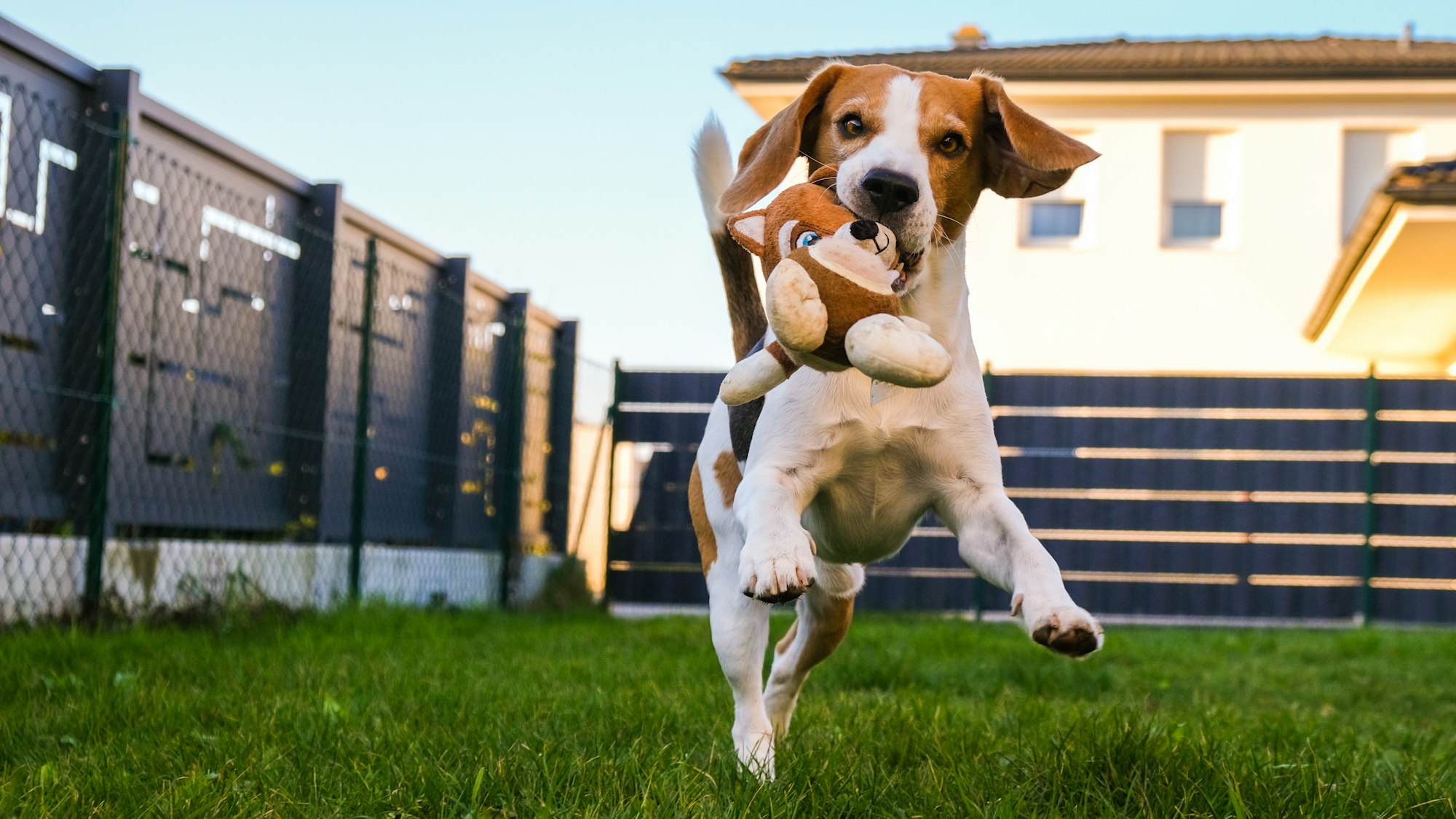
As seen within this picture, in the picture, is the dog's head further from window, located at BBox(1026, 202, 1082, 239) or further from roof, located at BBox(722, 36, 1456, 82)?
window, located at BBox(1026, 202, 1082, 239)

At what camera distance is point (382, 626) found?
6602mm

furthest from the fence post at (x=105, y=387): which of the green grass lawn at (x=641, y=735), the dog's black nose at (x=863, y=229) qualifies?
the dog's black nose at (x=863, y=229)

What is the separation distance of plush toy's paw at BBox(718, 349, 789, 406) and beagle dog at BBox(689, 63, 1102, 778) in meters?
0.19

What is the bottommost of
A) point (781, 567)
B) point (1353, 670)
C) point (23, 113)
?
point (1353, 670)

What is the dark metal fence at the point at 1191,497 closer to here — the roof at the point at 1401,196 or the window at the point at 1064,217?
the roof at the point at 1401,196

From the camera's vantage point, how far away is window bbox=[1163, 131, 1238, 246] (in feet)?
43.6

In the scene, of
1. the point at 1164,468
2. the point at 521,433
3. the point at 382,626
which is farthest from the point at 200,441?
the point at 1164,468

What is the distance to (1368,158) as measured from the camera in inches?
521

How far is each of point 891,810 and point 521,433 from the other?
788 centimetres

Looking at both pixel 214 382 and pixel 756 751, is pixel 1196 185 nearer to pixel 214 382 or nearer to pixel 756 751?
pixel 214 382

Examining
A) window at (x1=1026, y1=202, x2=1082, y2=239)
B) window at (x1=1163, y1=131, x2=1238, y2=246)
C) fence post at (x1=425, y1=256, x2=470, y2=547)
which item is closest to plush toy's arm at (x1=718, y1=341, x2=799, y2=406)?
fence post at (x1=425, y1=256, x2=470, y2=547)

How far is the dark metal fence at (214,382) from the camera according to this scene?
5578 mm

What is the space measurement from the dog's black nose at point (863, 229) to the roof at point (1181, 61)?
34.7 feet

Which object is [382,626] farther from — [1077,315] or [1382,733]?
[1077,315]
